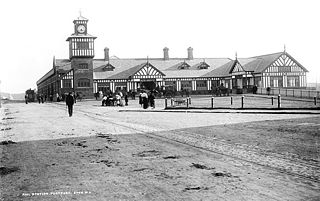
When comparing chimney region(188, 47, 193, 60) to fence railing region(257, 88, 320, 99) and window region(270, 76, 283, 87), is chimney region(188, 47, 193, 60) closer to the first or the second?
window region(270, 76, 283, 87)

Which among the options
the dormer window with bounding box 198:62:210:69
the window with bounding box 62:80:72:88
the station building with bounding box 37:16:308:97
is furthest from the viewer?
the dormer window with bounding box 198:62:210:69

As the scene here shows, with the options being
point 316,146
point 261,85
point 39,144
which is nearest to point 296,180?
point 316,146

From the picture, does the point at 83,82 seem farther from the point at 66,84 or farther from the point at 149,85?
the point at 149,85

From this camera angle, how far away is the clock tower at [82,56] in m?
56.7

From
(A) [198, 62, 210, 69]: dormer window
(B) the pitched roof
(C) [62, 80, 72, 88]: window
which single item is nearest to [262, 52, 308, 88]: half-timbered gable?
(B) the pitched roof

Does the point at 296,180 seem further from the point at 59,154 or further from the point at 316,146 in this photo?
the point at 59,154

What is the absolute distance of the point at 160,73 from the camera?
57906 mm

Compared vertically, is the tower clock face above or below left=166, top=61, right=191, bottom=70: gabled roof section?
above

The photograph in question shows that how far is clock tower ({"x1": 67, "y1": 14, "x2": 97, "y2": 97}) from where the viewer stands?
56719 mm

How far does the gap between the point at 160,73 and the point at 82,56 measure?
11723 millimetres

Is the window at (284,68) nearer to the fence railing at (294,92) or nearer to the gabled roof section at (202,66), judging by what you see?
the fence railing at (294,92)

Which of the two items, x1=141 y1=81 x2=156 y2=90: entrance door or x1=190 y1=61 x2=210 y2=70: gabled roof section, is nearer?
x1=141 y1=81 x2=156 y2=90: entrance door

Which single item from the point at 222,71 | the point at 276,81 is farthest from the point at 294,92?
the point at 222,71

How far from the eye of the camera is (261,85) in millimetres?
51531
